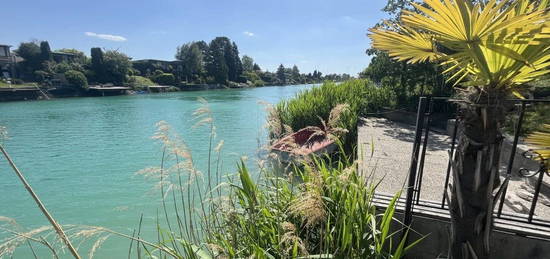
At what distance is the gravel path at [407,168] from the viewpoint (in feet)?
9.36

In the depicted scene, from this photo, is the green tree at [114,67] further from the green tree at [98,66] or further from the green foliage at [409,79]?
the green foliage at [409,79]

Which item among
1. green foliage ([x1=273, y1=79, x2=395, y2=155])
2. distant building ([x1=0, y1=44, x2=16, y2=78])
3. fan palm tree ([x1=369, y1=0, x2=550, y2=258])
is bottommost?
green foliage ([x1=273, y1=79, x2=395, y2=155])

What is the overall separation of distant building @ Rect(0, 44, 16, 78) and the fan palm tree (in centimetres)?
6821

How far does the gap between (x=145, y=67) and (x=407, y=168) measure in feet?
274

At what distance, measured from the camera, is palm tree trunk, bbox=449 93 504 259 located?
112cm

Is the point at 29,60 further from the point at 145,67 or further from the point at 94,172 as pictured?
the point at 94,172

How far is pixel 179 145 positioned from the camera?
1799 millimetres

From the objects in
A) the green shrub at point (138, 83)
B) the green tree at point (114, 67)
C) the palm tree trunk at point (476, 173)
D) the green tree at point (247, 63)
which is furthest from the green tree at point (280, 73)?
the palm tree trunk at point (476, 173)

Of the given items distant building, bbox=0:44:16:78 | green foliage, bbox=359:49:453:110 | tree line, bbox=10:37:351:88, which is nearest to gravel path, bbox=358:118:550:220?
green foliage, bbox=359:49:453:110

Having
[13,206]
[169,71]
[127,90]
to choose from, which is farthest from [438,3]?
[169,71]

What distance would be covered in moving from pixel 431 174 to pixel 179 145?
3715 mm

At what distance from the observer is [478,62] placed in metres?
1.00

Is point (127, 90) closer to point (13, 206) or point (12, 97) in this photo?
point (12, 97)

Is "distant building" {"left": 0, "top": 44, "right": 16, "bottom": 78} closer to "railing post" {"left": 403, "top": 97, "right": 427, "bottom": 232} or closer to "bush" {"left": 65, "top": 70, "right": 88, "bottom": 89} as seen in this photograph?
"bush" {"left": 65, "top": 70, "right": 88, "bottom": 89}
